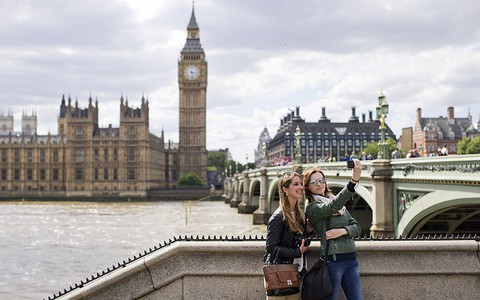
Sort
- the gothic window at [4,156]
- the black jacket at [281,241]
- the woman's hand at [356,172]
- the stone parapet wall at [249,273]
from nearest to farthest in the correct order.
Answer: the black jacket at [281,241] → the woman's hand at [356,172] → the stone parapet wall at [249,273] → the gothic window at [4,156]

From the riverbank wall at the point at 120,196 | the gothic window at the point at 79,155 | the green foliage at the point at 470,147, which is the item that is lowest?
the riverbank wall at the point at 120,196

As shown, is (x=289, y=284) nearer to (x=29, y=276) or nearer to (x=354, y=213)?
(x=29, y=276)

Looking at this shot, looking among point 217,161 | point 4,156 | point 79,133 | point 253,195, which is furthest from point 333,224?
point 217,161

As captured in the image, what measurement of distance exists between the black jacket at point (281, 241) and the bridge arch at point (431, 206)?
9.27 metres

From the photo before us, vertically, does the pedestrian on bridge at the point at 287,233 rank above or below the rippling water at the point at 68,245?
above

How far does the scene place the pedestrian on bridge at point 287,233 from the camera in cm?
586

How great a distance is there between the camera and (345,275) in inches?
240

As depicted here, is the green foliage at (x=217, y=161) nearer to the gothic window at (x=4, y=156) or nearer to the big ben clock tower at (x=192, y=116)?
the big ben clock tower at (x=192, y=116)

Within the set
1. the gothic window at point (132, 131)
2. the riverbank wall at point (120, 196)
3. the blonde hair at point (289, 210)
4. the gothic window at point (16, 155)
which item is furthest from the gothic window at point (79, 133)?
the blonde hair at point (289, 210)

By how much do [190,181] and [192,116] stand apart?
16397 millimetres

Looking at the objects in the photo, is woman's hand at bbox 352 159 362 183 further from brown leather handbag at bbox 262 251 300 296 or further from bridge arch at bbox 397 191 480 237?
bridge arch at bbox 397 191 480 237

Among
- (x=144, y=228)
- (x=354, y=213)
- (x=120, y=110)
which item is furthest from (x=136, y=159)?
(x=354, y=213)

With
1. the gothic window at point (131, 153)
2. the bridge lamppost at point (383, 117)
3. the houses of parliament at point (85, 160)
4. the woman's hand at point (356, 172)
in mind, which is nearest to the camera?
the woman's hand at point (356, 172)

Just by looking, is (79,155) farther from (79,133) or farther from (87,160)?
(79,133)
